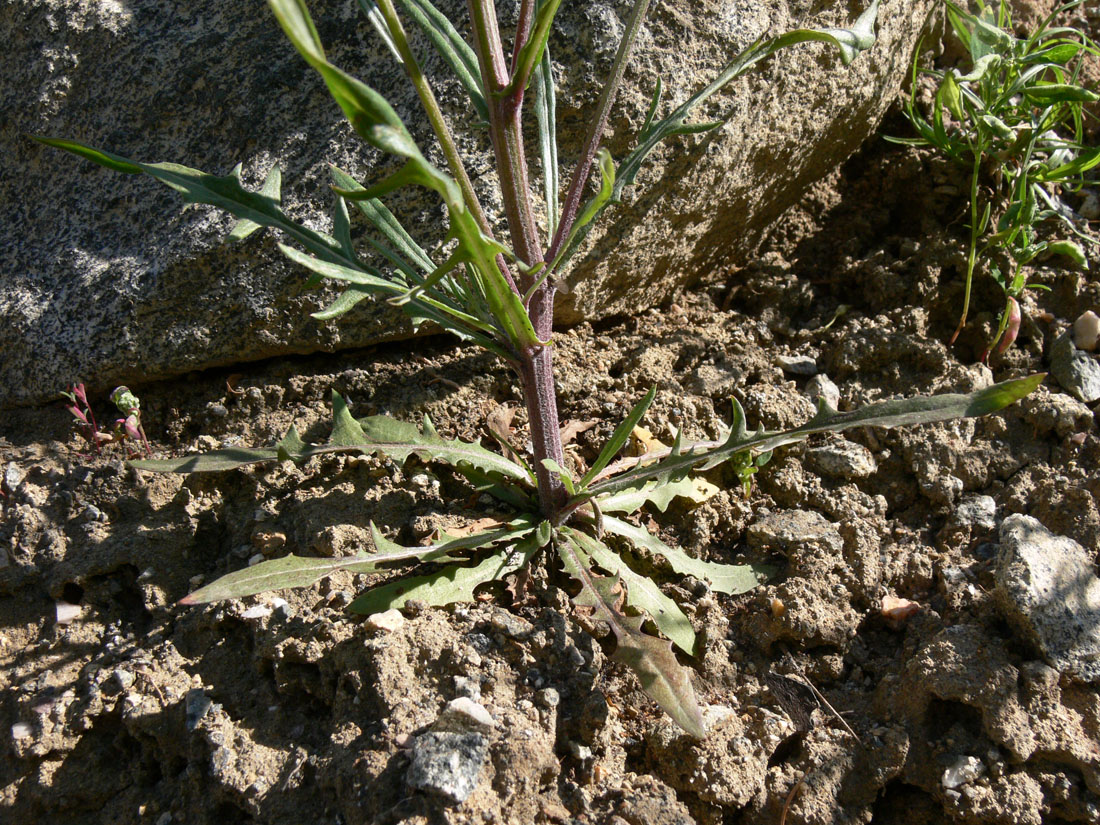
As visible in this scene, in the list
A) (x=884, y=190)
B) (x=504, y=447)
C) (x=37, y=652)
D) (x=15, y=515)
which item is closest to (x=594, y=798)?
(x=504, y=447)

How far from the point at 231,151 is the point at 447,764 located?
1.80 metres

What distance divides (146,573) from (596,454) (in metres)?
1.17

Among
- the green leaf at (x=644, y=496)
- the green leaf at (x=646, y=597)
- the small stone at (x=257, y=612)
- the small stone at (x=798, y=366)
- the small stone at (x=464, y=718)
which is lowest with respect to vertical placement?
the small stone at (x=464, y=718)

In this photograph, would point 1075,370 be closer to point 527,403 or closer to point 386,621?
point 527,403

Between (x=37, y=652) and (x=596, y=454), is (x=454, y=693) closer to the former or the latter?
(x=596, y=454)

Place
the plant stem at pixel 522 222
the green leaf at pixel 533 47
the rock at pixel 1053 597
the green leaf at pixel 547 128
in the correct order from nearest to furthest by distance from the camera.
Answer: the green leaf at pixel 533 47 < the plant stem at pixel 522 222 < the rock at pixel 1053 597 < the green leaf at pixel 547 128

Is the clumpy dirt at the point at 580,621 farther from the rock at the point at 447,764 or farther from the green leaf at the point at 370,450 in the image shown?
the green leaf at the point at 370,450

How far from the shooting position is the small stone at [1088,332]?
2289 mm

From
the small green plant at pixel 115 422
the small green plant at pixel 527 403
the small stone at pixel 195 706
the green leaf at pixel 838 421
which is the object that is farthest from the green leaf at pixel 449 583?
the small green plant at pixel 115 422

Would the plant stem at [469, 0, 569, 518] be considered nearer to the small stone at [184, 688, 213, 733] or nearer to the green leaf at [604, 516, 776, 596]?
the green leaf at [604, 516, 776, 596]

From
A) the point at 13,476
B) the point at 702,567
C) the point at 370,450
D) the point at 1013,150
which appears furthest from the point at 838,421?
the point at 13,476

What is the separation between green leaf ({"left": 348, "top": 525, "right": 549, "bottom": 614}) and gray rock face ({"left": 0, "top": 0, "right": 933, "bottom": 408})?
821mm

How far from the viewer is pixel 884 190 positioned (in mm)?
2701

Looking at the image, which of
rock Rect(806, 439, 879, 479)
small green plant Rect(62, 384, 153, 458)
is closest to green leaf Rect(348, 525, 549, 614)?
rock Rect(806, 439, 879, 479)
